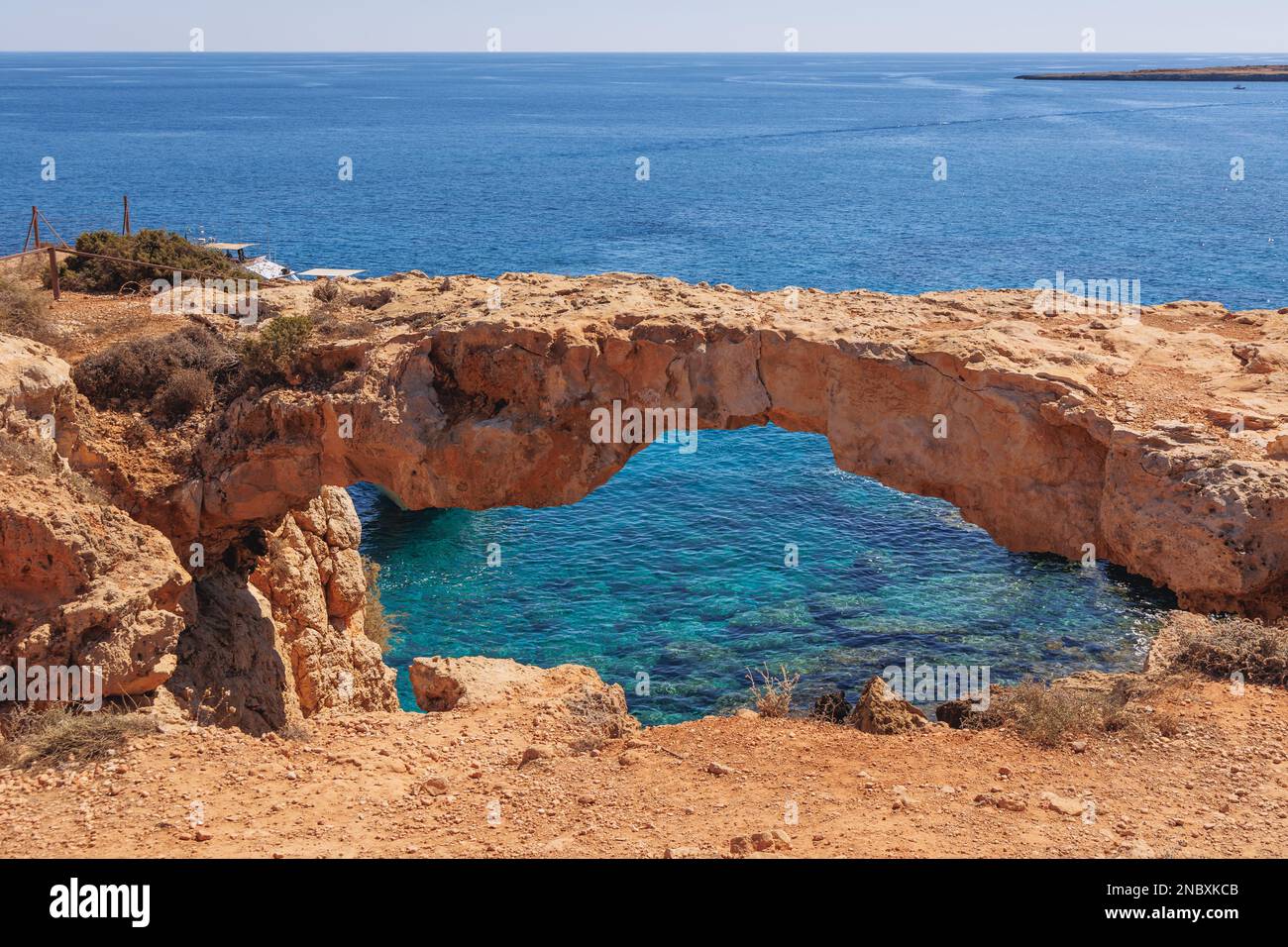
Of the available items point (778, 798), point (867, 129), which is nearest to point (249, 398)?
point (778, 798)

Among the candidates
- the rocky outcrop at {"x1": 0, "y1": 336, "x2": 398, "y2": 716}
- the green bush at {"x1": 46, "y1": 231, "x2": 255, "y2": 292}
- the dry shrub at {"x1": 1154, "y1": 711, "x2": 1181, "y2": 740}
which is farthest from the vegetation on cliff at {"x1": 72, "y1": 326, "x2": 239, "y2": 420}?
the dry shrub at {"x1": 1154, "y1": 711, "x2": 1181, "y2": 740}

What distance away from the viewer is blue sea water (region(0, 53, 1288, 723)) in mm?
25266

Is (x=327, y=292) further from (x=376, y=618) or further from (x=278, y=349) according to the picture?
(x=376, y=618)

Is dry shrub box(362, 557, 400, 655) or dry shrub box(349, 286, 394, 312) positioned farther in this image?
dry shrub box(362, 557, 400, 655)

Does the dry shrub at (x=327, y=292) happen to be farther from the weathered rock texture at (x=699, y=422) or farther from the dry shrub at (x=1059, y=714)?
the dry shrub at (x=1059, y=714)

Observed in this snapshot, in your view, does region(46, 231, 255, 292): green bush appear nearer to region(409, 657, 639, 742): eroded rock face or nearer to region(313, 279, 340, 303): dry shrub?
region(313, 279, 340, 303): dry shrub

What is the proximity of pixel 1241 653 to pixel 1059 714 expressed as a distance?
2.78 meters

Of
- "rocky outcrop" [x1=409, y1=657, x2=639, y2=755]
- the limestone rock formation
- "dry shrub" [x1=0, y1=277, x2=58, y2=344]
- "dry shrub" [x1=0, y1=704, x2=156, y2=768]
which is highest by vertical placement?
"dry shrub" [x1=0, y1=277, x2=58, y2=344]

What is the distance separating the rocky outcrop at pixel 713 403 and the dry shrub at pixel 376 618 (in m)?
6.25

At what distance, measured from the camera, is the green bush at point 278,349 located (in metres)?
17.0

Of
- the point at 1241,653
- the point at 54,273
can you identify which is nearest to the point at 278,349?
the point at 54,273

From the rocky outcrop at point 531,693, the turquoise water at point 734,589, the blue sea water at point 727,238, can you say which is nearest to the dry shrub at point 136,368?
the rocky outcrop at point 531,693

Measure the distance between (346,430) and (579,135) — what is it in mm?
107015

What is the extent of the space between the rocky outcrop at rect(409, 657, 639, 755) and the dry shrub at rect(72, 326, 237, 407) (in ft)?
18.9
